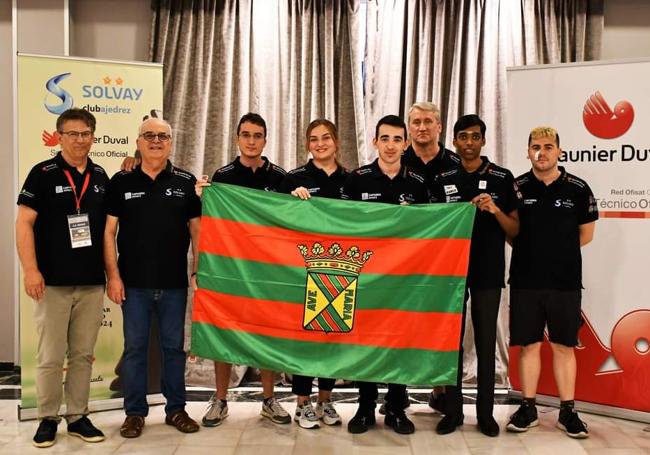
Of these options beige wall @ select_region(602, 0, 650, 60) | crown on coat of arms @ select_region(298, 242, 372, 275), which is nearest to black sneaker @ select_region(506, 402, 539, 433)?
crown on coat of arms @ select_region(298, 242, 372, 275)

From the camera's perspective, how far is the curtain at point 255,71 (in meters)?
5.23

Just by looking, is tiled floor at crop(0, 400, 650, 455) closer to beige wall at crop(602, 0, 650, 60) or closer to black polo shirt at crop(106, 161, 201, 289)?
black polo shirt at crop(106, 161, 201, 289)

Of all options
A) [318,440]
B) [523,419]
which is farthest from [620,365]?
[318,440]

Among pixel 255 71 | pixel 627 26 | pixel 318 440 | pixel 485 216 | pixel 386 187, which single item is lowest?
pixel 318 440

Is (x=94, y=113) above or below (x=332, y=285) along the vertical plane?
above

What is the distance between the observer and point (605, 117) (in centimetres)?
419

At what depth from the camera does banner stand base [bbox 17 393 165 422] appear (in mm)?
4008

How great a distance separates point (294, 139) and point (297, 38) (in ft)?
2.55

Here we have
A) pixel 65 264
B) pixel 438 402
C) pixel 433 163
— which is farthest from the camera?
pixel 438 402

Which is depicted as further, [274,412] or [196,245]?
[274,412]

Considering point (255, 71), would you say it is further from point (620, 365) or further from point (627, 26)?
point (620, 365)

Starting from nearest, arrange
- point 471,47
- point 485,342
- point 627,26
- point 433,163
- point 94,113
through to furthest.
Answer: point 485,342
point 433,163
point 94,113
point 471,47
point 627,26

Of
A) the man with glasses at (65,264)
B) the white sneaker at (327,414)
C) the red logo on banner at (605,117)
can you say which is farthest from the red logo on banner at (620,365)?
the man with glasses at (65,264)

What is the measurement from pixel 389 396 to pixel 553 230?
50.5 inches
